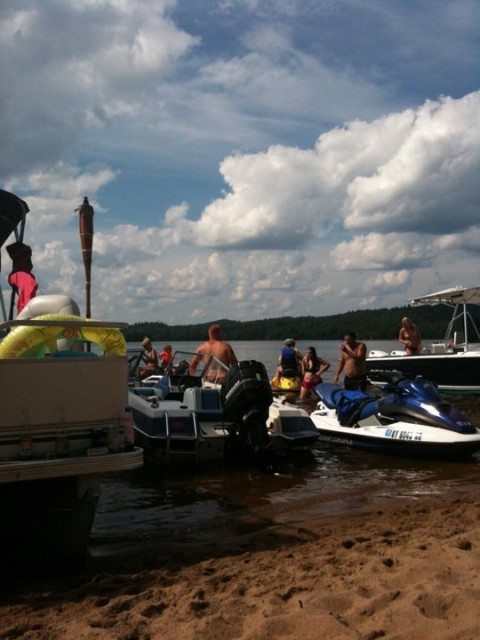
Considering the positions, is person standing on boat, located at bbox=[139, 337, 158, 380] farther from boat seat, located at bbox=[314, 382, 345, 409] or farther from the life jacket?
boat seat, located at bbox=[314, 382, 345, 409]

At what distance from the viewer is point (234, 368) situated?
843 centimetres

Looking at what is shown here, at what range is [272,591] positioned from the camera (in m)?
3.94

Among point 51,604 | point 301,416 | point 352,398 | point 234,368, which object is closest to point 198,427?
point 234,368

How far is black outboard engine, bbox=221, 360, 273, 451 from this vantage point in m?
8.02

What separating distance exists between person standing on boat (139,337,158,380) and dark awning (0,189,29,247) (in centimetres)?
629

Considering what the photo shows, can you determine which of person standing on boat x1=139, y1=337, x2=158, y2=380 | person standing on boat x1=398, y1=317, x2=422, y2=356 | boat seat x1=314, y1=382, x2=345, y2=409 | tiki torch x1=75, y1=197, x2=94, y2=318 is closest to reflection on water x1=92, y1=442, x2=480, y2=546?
boat seat x1=314, y1=382, x2=345, y2=409

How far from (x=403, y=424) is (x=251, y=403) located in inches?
89.9

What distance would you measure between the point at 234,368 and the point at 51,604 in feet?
15.4

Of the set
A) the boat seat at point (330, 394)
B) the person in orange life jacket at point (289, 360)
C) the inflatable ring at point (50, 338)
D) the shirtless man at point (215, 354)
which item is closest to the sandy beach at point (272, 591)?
the inflatable ring at point (50, 338)

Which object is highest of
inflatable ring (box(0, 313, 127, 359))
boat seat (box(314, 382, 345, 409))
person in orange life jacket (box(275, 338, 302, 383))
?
inflatable ring (box(0, 313, 127, 359))

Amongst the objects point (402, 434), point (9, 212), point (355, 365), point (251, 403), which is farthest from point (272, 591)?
point (355, 365)

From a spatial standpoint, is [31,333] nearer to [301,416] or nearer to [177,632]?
[177,632]

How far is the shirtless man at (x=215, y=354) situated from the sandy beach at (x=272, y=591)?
456cm

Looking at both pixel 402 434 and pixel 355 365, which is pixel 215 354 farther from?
pixel 402 434
